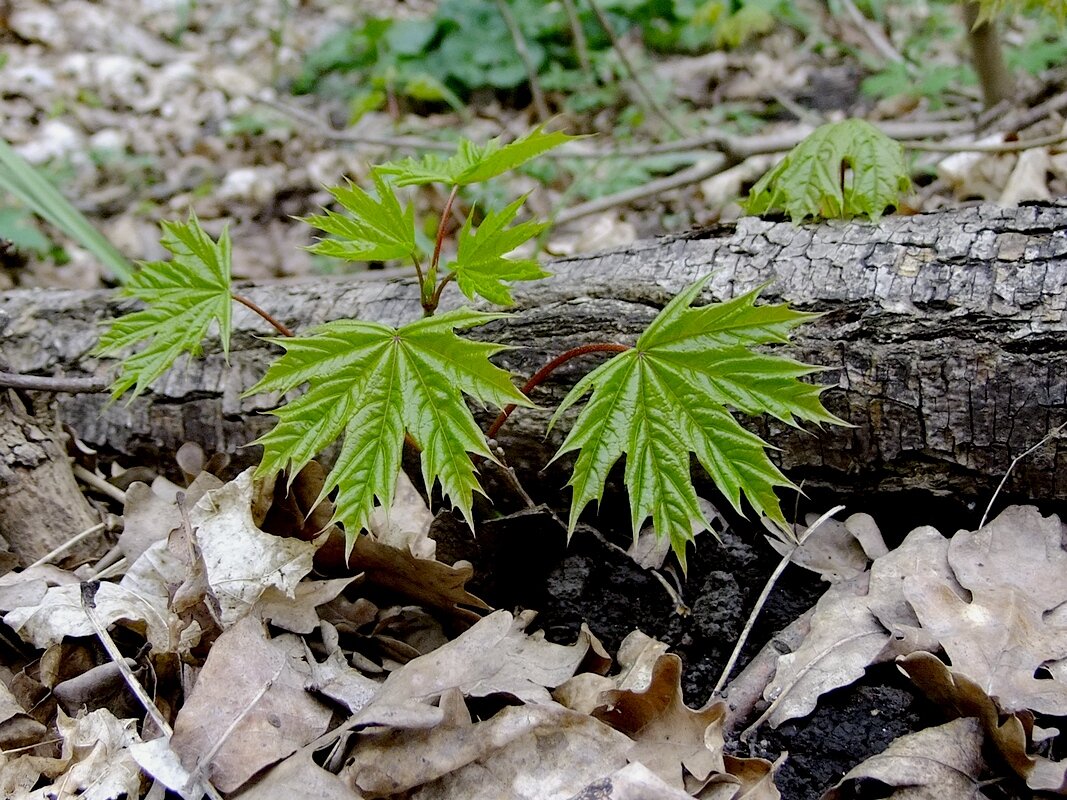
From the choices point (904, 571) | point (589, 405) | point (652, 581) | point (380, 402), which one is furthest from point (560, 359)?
point (904, 571)

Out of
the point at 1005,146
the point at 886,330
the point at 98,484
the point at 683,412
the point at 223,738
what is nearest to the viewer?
the point at 223,738

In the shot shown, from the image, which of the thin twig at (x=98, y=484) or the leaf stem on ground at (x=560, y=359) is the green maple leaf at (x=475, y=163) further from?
the thin twig at (x=98, y=484)

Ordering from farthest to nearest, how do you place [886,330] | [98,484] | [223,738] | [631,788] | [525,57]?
[525,57] < [98,484] < [886,330] < [223,738] < [631,788]

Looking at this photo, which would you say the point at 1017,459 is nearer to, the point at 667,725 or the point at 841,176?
the point at 841,176

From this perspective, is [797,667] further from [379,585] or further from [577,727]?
[379,585]

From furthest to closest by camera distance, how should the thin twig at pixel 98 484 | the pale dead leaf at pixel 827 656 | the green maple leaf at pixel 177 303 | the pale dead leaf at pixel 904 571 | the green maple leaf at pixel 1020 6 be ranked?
the green maple leaf at pixel 1020 6 < the thin twig at pixel 98 484 < the green maple leaf at pixel 177 303 < the pale dead leaf at pixel 904 571 < the pale dead leaf at pixel 827 656

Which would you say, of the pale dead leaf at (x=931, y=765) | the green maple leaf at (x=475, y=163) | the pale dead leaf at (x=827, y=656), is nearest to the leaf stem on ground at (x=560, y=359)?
the green maple leaf at (x=475, y=163)
